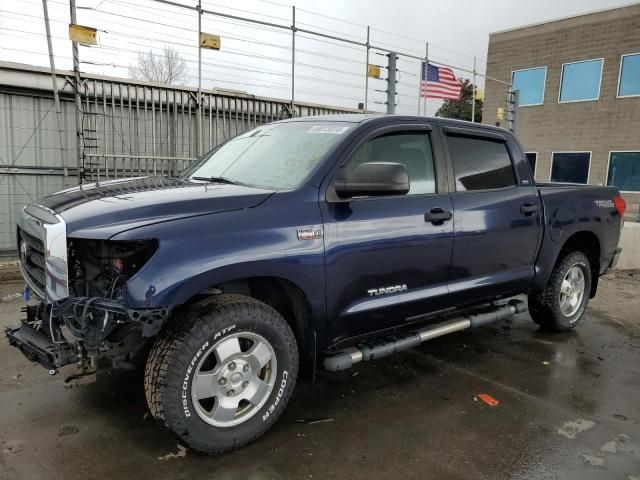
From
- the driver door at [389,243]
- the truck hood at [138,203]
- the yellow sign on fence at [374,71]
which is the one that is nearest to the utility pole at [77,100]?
the truck hood at [138,203]

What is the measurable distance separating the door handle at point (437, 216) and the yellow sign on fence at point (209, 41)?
236 inches

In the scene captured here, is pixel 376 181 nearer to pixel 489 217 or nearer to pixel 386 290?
pixel 386 290

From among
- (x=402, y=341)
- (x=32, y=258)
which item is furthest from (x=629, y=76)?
(x=32, y=258)

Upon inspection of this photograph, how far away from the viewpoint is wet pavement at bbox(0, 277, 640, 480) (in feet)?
9.04

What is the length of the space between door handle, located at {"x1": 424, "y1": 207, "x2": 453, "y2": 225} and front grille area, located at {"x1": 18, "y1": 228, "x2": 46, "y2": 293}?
2405mm

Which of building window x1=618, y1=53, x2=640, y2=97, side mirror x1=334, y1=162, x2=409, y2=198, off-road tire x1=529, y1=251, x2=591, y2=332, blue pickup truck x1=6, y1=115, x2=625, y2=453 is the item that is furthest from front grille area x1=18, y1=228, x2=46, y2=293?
building window x1=618, y1=53, x2=640, y2=97

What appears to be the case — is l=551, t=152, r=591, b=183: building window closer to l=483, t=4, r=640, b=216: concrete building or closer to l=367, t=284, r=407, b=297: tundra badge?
l=483, t=4, r=640, b=216: concrete building

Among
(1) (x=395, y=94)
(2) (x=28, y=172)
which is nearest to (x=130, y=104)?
(2) (x=28, y=172)

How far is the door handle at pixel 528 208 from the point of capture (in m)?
4.41

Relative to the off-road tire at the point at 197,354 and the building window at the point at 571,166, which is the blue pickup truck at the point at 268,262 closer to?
Result: the off-road tire at the point at 197,354

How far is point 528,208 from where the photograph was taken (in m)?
4.46

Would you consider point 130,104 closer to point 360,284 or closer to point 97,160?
point 97,160

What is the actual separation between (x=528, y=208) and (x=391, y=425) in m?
2.31

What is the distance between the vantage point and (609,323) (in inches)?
227
